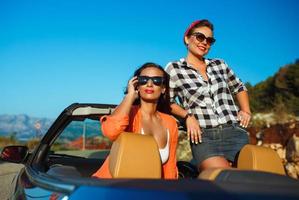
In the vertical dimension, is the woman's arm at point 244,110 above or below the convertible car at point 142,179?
above

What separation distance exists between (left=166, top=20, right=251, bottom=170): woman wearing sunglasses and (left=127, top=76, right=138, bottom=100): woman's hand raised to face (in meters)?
0.50

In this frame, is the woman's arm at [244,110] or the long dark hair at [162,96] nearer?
the long dark hair at [162,96]

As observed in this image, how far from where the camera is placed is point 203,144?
3.54m

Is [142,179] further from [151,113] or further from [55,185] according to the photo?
[151,113]

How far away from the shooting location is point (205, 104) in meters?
3.67

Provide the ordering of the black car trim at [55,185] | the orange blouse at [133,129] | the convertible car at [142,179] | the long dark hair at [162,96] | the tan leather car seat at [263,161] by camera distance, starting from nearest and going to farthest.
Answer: the convertible car at [142,179], the black car trim at [55,185], the tan leather car seat at [263,161], the orange blouse at [133,129], the long dark hair at [162,96]

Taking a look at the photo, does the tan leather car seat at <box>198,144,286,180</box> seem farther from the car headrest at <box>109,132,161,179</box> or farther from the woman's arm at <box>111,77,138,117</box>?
the woman's arm at <box>111,77,138,117</box>

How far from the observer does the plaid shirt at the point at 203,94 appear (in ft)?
12.0

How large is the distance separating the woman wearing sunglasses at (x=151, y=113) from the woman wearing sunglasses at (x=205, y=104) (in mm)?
170

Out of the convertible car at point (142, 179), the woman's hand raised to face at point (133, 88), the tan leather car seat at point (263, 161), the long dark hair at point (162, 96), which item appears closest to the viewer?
the convertible car at point (142, 179)

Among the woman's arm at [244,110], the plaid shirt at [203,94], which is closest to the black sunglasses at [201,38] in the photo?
the plaid shirt at [203,94]

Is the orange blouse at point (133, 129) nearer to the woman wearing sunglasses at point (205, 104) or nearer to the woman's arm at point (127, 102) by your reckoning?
the woman's arm at point (127, 102)

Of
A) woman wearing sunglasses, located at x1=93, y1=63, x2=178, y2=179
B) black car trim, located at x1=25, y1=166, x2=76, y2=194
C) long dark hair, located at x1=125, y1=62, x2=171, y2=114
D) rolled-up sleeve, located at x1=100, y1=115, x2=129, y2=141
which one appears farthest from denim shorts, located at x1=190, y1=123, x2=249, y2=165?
black car trim, located at x1=25, y1=166, x2=76, y2=194

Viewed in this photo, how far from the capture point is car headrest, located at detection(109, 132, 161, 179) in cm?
221
